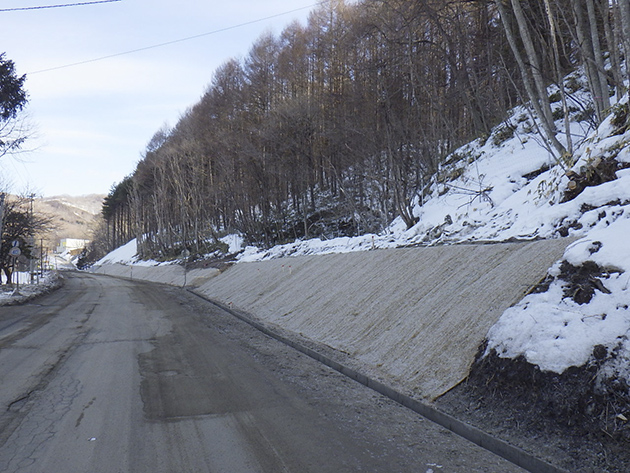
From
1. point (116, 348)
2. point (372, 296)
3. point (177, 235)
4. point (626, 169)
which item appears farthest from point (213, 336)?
point (177, 235)

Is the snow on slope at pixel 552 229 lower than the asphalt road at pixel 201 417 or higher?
higher

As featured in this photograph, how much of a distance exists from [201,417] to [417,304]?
4.44 m

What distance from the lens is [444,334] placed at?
268 inches

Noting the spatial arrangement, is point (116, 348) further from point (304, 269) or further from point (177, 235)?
point (177, 235)

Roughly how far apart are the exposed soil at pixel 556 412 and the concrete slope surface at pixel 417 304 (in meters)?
0.64

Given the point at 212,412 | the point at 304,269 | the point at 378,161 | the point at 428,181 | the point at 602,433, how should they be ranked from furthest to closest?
1. the point at 378,161
2. the point at 428,181
3. the point at 304,269
4. the point at 212,412
5. the point at 602,433

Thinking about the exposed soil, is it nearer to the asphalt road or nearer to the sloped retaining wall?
the asphalt road

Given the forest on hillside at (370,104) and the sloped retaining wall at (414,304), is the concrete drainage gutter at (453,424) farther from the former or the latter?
the forest on hillside at (370,104)

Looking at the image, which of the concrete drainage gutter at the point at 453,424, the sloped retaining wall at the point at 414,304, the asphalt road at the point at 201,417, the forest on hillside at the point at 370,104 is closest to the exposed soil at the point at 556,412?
the concrete drainage gutter at the point at 453,424

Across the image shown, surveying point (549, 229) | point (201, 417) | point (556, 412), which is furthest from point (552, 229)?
point (201, 417)

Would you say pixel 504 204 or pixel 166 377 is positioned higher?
pixel 504 204

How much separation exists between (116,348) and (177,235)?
49.6 meters

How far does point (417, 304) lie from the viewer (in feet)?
27.4

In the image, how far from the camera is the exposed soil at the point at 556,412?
3791 millimetres
